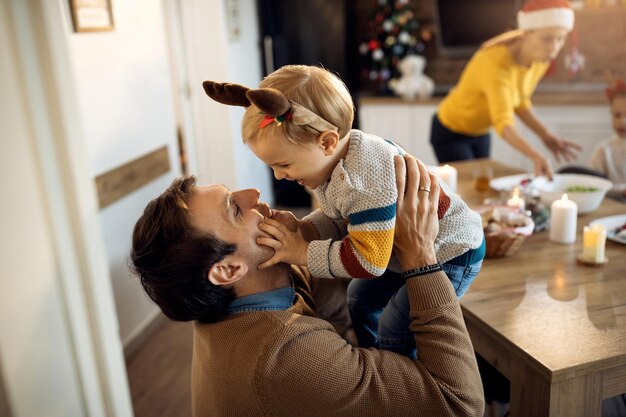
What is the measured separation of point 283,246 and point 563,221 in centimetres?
106

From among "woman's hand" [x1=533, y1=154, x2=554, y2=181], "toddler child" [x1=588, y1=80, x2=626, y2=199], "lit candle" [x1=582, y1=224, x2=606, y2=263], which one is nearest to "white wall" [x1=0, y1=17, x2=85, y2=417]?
"lit candle" [x1=582, y1=224, x2=606, y2=263]

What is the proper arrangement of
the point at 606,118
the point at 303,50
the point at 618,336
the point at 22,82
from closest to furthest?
1. the point at 22,82
2. the point at 618,336
3. the point at 606,118
4. the point at 303,50

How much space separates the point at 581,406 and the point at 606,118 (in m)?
3.67

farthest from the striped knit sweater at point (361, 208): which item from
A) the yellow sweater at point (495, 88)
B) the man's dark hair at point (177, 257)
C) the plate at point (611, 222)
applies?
the yellow sweater at point (495, 88)

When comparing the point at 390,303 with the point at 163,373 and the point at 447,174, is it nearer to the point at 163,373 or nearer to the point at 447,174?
the point at 447,174

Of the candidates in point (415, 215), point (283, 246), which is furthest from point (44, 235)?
point (415, 215)

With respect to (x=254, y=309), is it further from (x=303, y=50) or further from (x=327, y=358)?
(x=303, y=50)

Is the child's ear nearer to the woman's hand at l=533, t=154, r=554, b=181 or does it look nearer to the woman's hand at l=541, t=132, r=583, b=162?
the woman's hand at l=533, t=154, r=554, b=181

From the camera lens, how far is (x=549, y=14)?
239cm

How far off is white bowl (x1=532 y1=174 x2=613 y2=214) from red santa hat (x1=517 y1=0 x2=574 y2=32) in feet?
2.03

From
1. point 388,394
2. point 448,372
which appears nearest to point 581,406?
point 448,372

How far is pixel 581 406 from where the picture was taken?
49.1 inches

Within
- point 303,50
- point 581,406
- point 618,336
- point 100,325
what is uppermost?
point 303,50

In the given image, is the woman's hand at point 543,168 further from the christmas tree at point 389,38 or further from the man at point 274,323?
the christmas tree at point 389,38
